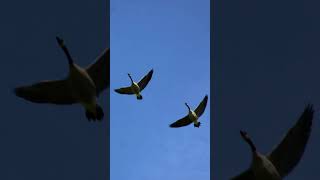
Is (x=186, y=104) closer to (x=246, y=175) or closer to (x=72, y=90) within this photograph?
(x=246, y=175)

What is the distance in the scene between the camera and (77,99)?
72.6 ft

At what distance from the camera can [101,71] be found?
74.5ft

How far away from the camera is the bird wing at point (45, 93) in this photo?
22609 millimetres

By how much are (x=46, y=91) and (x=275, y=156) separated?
8.41 m

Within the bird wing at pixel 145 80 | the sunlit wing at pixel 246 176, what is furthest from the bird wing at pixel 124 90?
the sunlit wing at pixel 246 176

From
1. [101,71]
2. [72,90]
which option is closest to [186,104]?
[101,71]

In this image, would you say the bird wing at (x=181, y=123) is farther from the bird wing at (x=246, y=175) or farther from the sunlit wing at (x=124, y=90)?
Result: the bird wing at (x=246, y=175)

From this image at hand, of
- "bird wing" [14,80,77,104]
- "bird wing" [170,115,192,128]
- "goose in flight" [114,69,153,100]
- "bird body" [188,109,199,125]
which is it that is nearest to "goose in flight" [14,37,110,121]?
"bird wing" [14,80,77,104]

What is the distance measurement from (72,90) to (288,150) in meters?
7.72

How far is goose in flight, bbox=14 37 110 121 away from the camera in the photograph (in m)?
21.9

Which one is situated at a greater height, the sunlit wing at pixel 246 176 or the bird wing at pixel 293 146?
the bird wing at pixel 293 146

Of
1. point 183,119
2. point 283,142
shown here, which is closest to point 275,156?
point 283,142

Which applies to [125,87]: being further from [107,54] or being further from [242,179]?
[242,179]

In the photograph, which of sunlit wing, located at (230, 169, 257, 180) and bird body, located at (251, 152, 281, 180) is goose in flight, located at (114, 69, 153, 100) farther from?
bird body, located at (251, 152, 281, 180)
